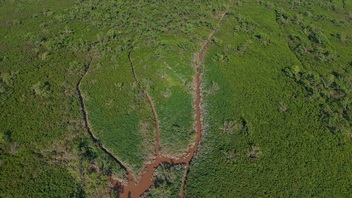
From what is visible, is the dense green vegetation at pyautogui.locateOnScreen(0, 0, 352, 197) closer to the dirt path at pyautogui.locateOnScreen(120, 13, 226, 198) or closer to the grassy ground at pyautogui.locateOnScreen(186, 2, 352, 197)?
the grassy ground at pyautogui.locateOnScreen(186, 2, 352, 197)

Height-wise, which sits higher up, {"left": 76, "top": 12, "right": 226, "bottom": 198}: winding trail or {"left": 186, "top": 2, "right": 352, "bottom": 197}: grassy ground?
{"left": 186, "top": 2, "right": 352, "bottom": 197}: grassy ground

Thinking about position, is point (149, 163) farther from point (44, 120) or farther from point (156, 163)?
point (44, 120)

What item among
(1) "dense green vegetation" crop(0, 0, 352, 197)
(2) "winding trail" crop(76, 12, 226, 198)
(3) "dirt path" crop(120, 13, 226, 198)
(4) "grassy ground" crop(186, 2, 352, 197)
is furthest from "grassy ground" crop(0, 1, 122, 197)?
(4) "grassy ground" crop(186, 2, 352, 197)

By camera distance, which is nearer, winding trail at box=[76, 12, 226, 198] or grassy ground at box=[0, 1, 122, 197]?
grassy ground at box=[0, 1, 122, 197]

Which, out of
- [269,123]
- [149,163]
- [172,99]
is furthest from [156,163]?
[269,123]

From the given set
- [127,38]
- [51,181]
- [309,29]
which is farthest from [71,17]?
[309,29]

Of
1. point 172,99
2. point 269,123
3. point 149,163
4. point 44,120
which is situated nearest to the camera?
point 149,163

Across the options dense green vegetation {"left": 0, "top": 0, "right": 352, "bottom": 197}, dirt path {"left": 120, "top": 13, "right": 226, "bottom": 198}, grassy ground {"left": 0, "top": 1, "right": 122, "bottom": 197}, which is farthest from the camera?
dense green vegetation {"left": 0, "top": 0, "right": 352, "bottom": 197}

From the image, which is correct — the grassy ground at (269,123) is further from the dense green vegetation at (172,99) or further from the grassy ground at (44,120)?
the grassy ground at (44,120)
